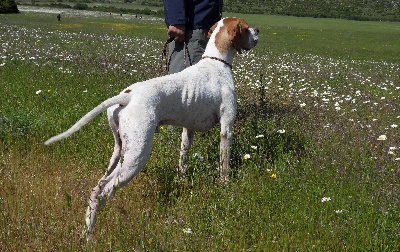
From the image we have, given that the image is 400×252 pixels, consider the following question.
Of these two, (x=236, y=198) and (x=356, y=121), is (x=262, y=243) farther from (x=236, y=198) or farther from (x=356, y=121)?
(x=356, y=121)

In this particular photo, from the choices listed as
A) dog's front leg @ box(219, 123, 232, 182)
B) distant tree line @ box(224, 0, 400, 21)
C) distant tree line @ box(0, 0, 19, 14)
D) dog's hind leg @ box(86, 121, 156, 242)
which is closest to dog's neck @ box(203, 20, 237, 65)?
dog's front leg @ box(219, 123, 232, 182)

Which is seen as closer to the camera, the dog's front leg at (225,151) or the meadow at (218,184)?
the meadow at (218,184)

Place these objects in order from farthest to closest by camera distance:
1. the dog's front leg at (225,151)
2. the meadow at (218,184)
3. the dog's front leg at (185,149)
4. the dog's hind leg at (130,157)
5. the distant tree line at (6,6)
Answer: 1. the distant tree line at (6,6)
2. the dog's front leg at (185,149)
3. the dog's front leg at (225,151)
4. the dog's hind leg at (130,157)
5. the meadow at (218,184)

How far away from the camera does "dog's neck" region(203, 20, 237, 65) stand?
560 cm

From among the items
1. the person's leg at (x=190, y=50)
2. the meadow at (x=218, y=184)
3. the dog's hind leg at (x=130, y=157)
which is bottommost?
the meadow at (x=218, y=184)

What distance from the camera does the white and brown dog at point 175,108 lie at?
421 centimetres

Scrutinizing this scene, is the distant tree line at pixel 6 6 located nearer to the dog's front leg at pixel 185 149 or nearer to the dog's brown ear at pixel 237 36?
the dog's front leg at pixel 185 149

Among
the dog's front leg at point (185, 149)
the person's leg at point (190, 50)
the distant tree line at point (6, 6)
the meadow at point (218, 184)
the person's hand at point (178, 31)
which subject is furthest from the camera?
the distant tree line at point (6, 6)

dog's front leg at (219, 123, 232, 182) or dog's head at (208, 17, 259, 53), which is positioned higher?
dog's head at (208, 17, 259, 53)

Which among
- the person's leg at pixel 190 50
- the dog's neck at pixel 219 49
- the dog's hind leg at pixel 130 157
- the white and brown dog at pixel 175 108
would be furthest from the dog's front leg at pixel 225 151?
the person's leg at pixel 190 50

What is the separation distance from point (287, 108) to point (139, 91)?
4629 mm

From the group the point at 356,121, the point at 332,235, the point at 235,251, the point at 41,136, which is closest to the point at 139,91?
the point at 235,251

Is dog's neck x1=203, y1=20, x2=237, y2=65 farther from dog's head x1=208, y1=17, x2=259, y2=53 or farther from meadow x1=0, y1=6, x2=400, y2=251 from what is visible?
meadow x1=0, y1=6, x2=400, y2=251

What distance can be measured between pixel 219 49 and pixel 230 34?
0.21m
